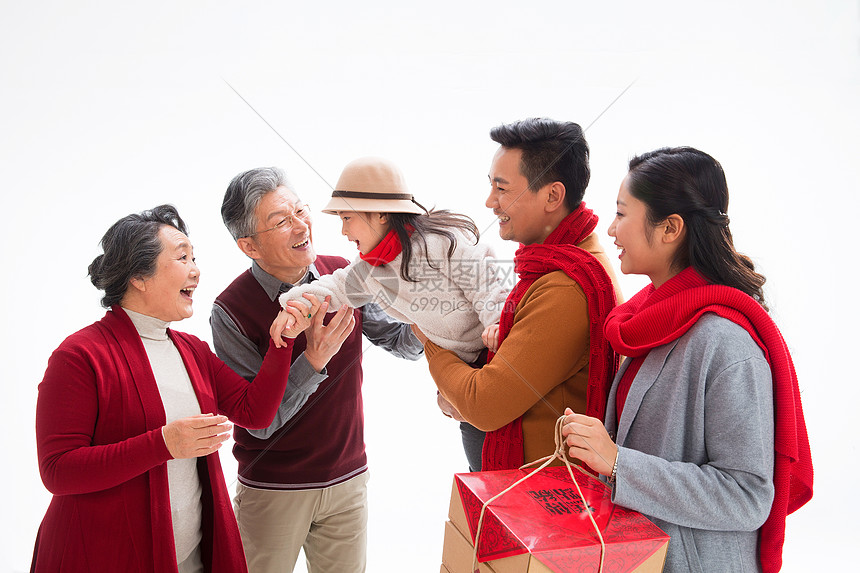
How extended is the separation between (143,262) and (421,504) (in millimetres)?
2408

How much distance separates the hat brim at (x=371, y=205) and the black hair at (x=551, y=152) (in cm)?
36

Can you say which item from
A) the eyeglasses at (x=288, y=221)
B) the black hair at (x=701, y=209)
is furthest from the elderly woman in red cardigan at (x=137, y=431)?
the black hair at (x=701, y=209)

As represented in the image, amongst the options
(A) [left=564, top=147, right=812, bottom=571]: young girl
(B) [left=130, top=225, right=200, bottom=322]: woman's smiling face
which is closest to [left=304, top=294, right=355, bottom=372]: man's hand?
(B) [left=130, top=225, right=200, bottom=322]: woman's smiling face

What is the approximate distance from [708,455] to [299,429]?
4.19 ft

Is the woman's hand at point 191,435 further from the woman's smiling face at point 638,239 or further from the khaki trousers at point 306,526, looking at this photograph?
the woman's smiling face at point 638,239

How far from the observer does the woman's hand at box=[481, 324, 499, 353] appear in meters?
1.74

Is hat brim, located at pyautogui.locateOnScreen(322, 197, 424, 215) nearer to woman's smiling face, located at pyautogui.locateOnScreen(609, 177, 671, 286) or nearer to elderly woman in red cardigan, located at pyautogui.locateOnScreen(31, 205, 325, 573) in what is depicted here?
elderly woman in red cardigan, located at pyautogui.locateOnScreen(31, 205, 325, 573)

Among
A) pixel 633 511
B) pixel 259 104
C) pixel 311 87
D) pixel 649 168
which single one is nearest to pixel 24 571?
pixel 259 104

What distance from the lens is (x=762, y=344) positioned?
1301 mm

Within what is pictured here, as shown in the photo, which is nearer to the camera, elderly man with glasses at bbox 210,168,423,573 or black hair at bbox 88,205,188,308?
black hair at bbox 88,205,188,308

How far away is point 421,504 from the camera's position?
356 cm

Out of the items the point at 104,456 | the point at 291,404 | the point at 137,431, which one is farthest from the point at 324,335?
the point at 104,456

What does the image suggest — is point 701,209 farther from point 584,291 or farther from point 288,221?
point 288,221

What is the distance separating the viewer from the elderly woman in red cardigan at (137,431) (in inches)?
57.7
